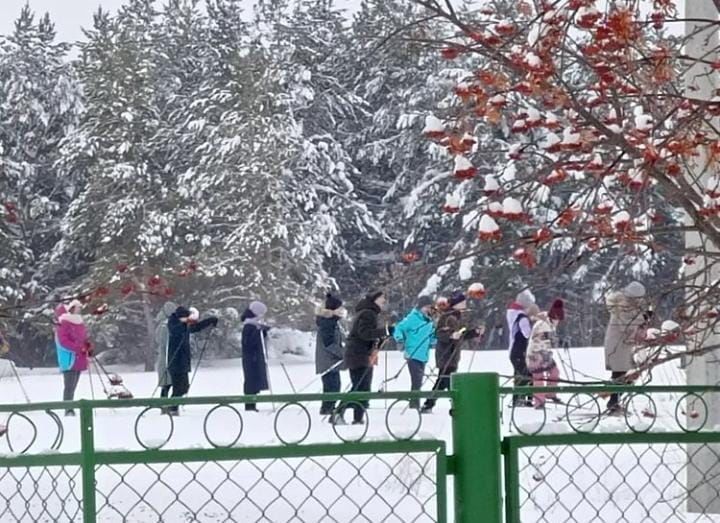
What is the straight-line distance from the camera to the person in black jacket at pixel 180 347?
13922mm

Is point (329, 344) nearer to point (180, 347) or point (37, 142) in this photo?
point (180, 347)

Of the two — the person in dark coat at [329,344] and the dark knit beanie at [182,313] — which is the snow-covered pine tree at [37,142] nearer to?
the dark knit beanie at [182,313]

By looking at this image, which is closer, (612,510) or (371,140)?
(612,510)

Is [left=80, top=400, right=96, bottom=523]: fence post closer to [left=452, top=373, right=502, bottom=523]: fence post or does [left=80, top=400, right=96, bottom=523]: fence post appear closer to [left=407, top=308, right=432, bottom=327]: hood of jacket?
[left=452, top=373, right=502, bottom=523]: fence post

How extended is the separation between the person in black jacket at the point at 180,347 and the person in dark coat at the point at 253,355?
48 cm

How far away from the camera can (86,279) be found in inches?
1136

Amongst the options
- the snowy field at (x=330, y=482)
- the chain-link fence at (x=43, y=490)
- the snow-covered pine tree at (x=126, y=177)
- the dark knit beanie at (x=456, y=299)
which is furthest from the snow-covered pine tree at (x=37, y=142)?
the dark knit beanie at (x=456, y=299)

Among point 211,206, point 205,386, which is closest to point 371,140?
point 211,206

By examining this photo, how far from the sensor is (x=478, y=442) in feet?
7.69

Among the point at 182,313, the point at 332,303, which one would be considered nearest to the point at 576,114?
the point at 332,303

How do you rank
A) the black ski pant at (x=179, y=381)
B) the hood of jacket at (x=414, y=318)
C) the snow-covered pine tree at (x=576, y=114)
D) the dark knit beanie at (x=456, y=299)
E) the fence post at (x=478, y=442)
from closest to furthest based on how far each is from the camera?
the fence post at (x=478, y=442)
the snow-covered pine tree at (x=576, y=114)
the dark knit beanie at (x=456, y=299)
the hood of jacket at (x=414, y=318)
the black ski pant at (x=179, y=381)

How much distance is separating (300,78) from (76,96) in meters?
6.47

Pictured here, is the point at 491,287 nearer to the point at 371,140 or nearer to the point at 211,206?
the point at 211,206

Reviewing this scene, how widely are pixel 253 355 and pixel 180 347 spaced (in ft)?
2.93
